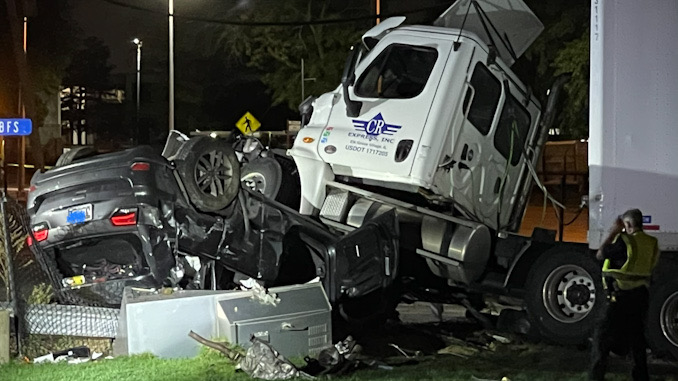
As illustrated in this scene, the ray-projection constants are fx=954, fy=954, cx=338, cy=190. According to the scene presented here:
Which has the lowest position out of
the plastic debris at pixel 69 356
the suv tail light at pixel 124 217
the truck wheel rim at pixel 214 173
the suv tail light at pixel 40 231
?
the plastic debris at pixel 69 356

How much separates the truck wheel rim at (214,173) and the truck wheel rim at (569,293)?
325 centimetres

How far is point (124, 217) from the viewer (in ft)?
26.7

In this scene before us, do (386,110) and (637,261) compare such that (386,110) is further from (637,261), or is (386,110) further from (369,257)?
(637,261)

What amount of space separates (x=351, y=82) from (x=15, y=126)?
7034 millimetres

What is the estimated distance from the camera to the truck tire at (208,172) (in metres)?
8.34

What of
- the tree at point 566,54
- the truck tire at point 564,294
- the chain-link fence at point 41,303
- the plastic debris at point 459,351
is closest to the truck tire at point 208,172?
the chain-link fence at point 41,303

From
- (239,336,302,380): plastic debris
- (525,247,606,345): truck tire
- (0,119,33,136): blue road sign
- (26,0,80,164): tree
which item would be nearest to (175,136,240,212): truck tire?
(239,336,302,380): plastic debris

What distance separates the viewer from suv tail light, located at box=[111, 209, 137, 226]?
320 inches

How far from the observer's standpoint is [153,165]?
8258 mm

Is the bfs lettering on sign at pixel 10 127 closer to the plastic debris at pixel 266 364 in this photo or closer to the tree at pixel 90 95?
the plastic debris at pixel 266 364

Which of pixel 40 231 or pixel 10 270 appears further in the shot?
pixel 40 231

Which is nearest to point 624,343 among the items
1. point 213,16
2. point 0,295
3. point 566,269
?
point 566,269

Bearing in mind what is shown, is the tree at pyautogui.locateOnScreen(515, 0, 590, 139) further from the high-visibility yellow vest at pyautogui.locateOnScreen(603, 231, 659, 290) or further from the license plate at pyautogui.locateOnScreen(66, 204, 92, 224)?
the license plate at pyautogui.locateOnScreen(66, 204, 92, 224)

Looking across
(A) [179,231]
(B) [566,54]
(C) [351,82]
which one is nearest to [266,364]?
(A) [179,231]
